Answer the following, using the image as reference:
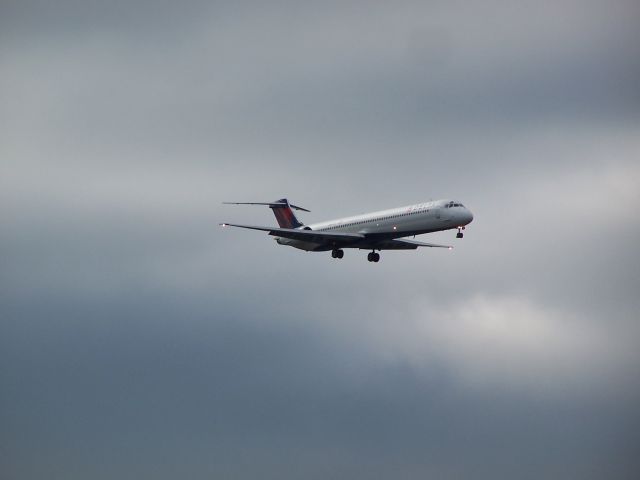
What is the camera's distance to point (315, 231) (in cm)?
14975

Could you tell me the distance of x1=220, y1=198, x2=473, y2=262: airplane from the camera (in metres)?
137

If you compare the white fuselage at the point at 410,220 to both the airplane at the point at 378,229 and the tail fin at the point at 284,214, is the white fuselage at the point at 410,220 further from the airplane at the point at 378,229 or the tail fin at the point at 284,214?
the tail fin at the point at 284,214

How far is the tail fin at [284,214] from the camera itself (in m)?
160

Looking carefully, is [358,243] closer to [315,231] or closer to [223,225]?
[315,231]

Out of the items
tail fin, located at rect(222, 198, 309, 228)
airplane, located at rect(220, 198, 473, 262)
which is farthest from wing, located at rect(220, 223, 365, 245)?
tail fin, located at rect(222, 198, 309, 228)

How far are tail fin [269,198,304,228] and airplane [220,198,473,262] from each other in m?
2.23

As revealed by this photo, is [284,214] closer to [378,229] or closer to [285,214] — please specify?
[285,214]

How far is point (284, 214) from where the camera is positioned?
160375 mm

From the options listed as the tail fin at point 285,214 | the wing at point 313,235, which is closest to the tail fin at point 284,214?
the tail fin at point 285,214

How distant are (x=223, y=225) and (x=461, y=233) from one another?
2420 cm

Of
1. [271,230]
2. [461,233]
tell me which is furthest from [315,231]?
[461,233]

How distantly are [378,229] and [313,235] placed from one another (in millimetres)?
7868

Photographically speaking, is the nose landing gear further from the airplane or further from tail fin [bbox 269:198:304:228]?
tail fin [bbox 269:198:304:228]

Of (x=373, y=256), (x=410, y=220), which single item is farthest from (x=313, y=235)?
(x=410, y=220)
